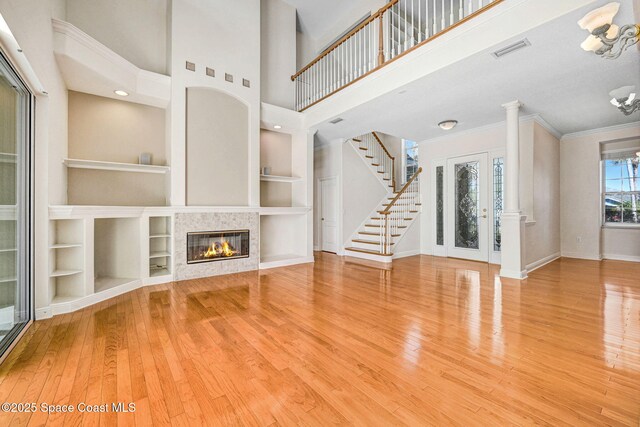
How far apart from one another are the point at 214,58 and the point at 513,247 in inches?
241

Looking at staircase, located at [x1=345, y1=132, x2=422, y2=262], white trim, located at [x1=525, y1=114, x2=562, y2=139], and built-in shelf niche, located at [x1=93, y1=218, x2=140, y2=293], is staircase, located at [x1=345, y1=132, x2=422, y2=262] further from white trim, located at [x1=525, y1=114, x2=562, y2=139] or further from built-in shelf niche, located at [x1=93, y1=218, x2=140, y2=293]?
built-in shelf niche, located at [x1=93, y1=218, x2=140, y2=293]

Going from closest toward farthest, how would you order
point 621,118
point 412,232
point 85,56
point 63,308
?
point 63,308, point 85,56, point 621,118, point 412,232

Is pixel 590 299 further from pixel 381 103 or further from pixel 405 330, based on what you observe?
pixel 381 103

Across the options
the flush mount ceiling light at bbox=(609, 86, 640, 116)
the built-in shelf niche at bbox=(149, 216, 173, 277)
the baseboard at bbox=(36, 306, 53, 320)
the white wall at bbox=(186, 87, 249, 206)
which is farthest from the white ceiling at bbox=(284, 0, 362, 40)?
the baseboard at bbox=(36, 306, 53, 320)

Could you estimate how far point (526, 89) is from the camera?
4297 millimetres

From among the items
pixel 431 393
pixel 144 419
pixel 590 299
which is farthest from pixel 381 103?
pixel 144 419

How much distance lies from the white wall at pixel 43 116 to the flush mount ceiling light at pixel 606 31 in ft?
14.7

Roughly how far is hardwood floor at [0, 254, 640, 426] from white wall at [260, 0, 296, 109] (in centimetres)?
457

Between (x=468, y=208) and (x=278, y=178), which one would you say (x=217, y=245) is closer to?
(x=278, y=178)

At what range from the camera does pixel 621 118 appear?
18.4 feet

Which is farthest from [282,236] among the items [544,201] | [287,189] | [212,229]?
[544,201]

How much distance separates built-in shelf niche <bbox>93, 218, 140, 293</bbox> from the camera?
4.42 metres

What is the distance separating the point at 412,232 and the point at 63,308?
6633 mm

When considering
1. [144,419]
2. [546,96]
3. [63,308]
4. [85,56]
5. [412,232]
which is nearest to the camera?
[144,419]
